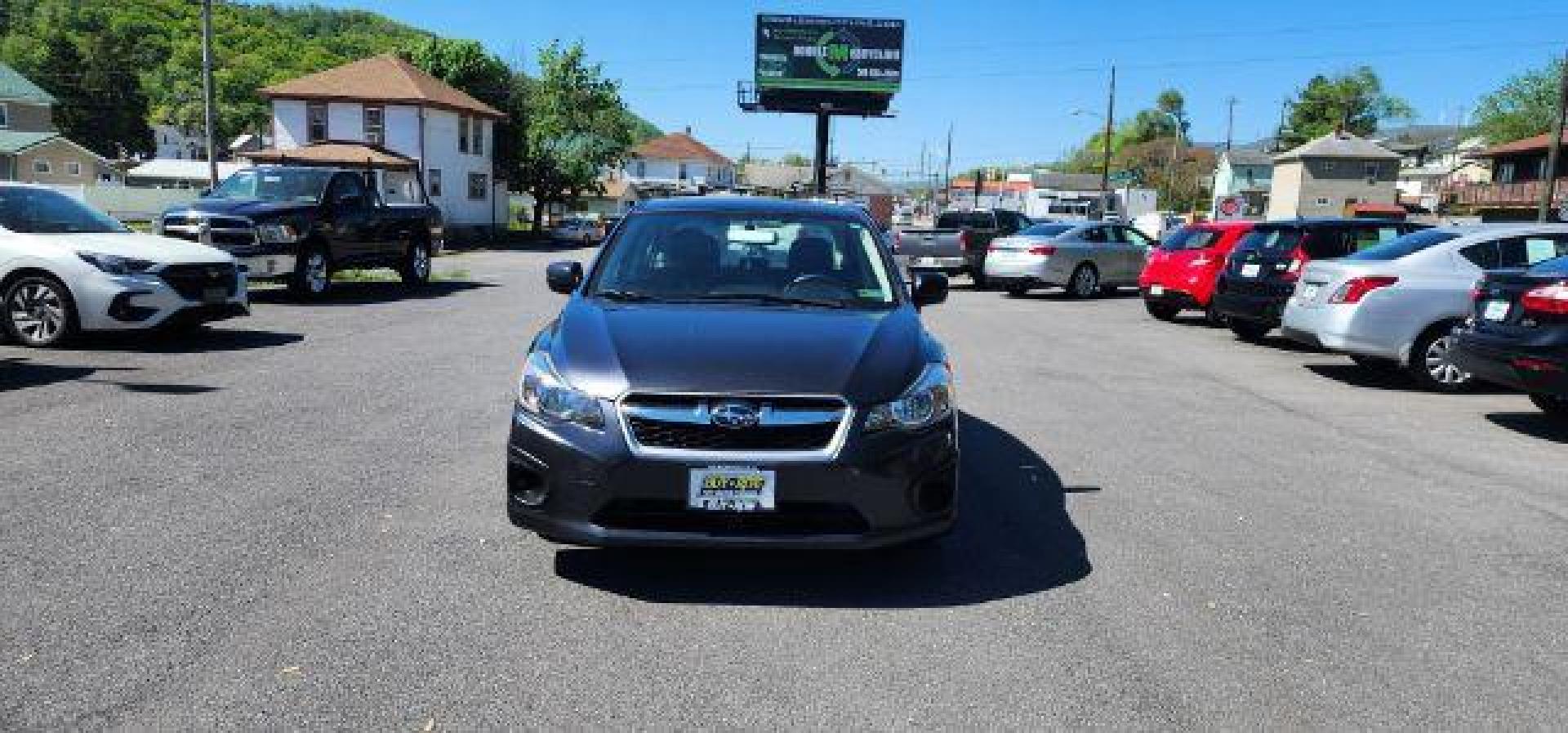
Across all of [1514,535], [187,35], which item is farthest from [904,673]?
[187,35]

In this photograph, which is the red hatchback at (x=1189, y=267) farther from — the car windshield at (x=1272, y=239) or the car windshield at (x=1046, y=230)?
the car windshield at (x=1046, y=230)

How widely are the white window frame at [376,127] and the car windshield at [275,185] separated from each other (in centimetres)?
3715

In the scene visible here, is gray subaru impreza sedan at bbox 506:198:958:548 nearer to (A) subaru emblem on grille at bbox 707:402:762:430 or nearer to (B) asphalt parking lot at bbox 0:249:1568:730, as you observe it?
(A) subaru emblem on grille at bbox 707:402:762:430

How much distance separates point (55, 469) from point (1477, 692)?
6.57 m

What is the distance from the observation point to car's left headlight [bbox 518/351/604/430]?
4254 mm

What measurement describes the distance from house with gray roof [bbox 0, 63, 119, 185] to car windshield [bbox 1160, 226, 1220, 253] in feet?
211

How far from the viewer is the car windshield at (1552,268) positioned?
786 centimetres

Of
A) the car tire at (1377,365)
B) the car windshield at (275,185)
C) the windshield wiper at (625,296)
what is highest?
the car windshield at (275,185)

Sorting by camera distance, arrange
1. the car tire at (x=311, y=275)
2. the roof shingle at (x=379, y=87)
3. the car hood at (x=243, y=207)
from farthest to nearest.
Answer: the roof shingle at (x=379, y=87), the car tire at (x=311, y=275), the car hood at (x=243, y=207)

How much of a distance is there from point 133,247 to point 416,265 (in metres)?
9.07

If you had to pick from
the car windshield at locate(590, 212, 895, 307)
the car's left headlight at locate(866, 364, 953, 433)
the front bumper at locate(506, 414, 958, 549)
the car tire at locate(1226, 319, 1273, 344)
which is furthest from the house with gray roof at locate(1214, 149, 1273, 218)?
the front bumper at locate(506, 414, 958, 549)

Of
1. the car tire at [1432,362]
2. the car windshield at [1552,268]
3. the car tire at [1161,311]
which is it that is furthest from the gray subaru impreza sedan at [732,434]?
the car tire at [1161,311]

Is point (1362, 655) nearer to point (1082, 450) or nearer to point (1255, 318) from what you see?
point (1082, 450)

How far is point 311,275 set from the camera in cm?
1588
